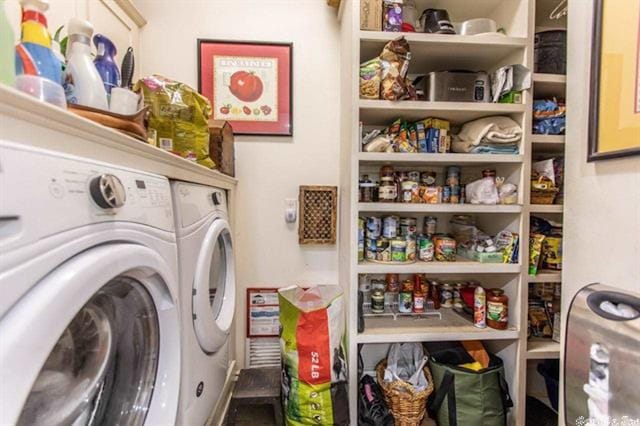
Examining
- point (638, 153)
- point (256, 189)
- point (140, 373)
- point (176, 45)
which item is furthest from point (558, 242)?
point (176, 45)

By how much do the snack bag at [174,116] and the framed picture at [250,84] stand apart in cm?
52

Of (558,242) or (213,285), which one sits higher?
(558,242)

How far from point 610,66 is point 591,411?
0.82 metres

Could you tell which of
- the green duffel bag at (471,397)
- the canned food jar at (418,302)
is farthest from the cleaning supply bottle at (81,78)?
the green duffel bag at (471,397)

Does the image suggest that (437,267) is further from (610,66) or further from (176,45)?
(176,45)

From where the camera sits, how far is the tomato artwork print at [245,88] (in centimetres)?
169

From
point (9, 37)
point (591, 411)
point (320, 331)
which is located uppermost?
point (9, 37)

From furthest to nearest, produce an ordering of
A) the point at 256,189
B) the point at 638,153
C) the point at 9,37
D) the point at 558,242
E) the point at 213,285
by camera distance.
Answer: the point at 256,189 → the point at 558,242 → the point at 213,285 → the point at 638,153 → the point at 9,37

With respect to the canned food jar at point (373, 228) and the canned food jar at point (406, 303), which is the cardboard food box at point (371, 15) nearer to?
the canned food jar at point (373, 228)

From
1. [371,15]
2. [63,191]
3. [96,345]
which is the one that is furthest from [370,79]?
[96,345]

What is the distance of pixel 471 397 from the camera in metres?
1.26

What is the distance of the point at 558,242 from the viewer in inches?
54.3

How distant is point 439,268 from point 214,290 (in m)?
1.01

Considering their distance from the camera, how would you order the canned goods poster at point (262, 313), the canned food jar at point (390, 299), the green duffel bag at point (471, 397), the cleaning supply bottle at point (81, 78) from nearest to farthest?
1. the cleaning supply bottle at point (81, 78)
2. the green duffel bag at point (471, 397)
3. the canned food jar at point (390, 299)
4. the canned goods poster at point (262, 313)
